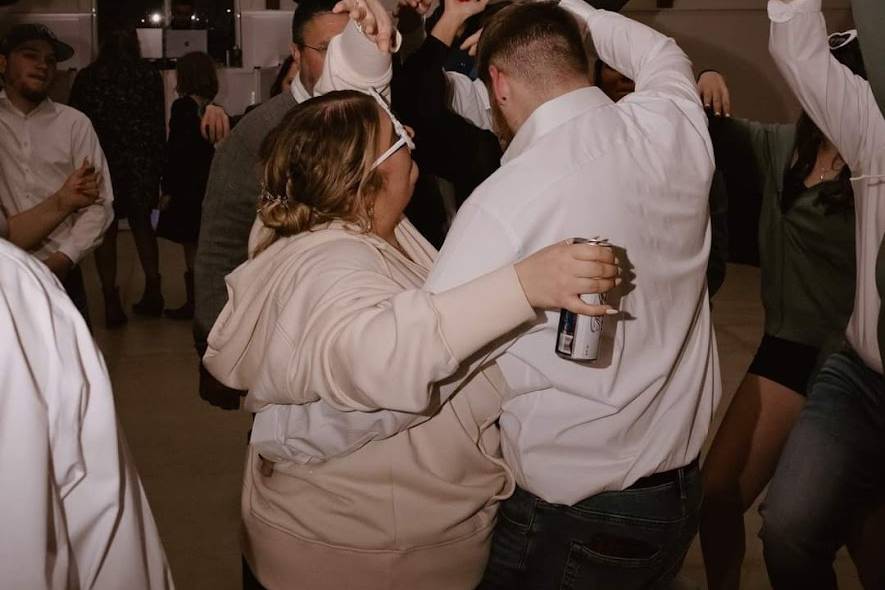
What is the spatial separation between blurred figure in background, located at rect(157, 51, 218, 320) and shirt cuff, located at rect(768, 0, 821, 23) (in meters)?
4.16

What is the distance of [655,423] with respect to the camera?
1727 millimetres

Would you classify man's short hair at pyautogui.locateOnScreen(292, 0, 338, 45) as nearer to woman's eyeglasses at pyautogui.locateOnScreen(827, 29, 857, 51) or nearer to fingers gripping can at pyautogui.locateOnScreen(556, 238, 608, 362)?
woman's eyeglasses at pyautogui.locateOnScreen(827, 29, 857, 51)

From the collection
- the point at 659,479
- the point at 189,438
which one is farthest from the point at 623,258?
the point at 189,438

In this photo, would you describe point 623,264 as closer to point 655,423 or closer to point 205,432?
point 655,423

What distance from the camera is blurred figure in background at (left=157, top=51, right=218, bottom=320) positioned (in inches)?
234

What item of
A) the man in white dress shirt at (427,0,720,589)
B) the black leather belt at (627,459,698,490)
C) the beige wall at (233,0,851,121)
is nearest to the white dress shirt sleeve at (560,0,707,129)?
the man in white dress shirt at (427,0,720,589)

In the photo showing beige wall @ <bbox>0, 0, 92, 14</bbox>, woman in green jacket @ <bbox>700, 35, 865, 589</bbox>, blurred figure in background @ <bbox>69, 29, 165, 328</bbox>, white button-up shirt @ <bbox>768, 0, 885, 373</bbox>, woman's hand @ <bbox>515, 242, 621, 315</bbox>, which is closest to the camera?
woman's hand @ <bbox>515, 242, 621, 315</bbox>

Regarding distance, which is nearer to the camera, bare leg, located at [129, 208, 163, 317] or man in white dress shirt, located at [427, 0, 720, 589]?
man in white dress shirt, located at [427, 0, 720, 589]

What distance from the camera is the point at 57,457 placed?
1.10 m

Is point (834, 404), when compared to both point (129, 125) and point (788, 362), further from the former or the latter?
point (129, 125)

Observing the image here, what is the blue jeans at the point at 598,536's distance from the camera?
170 centimetres

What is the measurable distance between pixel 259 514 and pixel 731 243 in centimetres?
164

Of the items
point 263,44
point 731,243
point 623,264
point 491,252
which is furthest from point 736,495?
point 263,44

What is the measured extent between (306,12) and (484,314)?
1572mm
